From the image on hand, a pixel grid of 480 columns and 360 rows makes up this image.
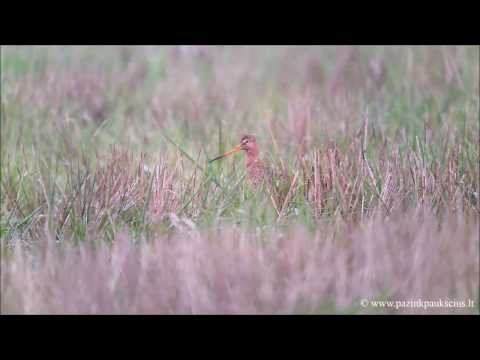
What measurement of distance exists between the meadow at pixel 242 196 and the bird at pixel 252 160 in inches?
3.8

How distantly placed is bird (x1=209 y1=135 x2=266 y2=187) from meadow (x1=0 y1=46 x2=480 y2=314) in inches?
3.8

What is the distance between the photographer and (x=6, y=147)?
7121 mm

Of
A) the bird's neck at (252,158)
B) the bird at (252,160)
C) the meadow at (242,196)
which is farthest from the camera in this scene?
the bird's neck at (252,158)

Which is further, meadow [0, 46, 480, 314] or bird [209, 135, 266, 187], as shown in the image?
bird [209, 135, 266, 187]

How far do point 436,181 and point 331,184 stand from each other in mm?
665

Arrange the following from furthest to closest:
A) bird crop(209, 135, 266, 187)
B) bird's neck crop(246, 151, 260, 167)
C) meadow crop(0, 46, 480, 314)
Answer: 1. bird's neck crop(246, 151, 260, 167)
2. bird crop(209, 135, 266, 187)
3. meadow crop(0, 46, 480, 314)

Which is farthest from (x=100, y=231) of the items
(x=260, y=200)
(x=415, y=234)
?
(x=415, y=234)

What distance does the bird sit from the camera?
5719 mm

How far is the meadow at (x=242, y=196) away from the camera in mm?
4121

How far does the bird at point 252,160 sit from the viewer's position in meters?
5.72

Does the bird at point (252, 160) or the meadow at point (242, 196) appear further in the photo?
the bird at point (252, 160)

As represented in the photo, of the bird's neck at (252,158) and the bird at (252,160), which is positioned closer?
the bird at (252,160)

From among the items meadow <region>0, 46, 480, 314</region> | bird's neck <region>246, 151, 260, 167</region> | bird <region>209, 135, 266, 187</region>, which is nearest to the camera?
meadow <region>0, 46, 480, 314</region>

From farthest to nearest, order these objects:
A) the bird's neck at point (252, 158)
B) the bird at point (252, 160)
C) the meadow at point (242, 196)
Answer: the bird's neck at point (252, 158) → the bird at point (252, 160) → the meadow at point (242, 196)
